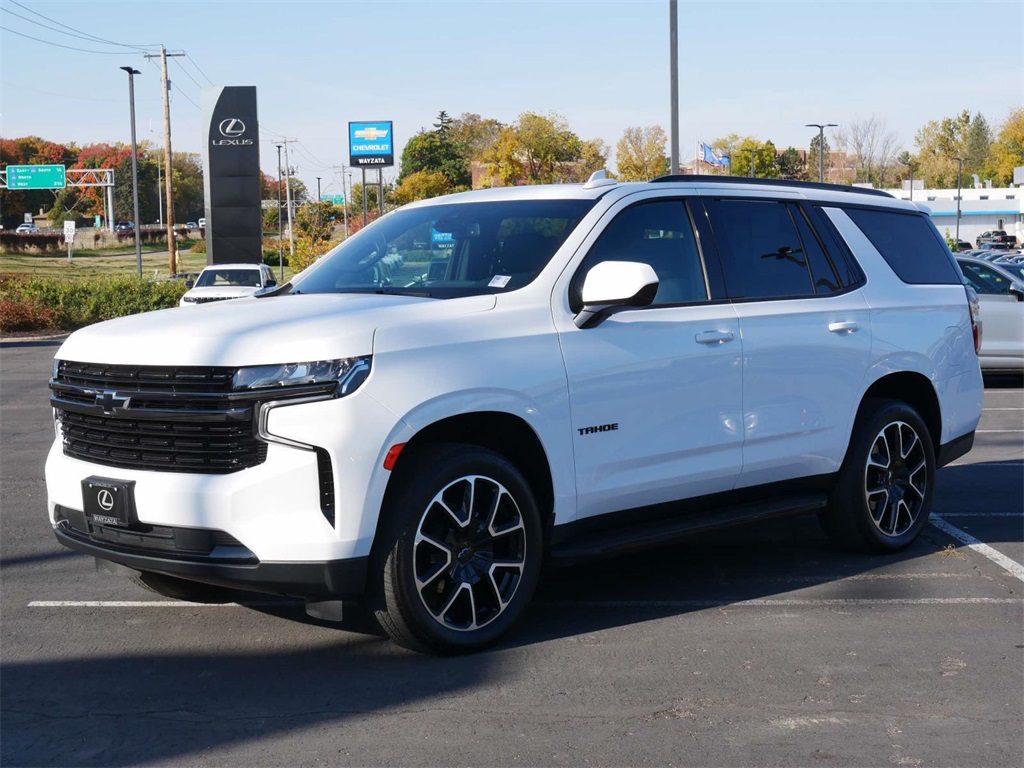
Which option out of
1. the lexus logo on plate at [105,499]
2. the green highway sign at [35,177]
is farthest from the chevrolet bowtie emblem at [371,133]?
the lexus logo on plate at [105,499]

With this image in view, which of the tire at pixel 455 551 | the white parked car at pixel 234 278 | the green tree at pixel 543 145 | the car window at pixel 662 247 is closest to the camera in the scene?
the tire at pixel 455 551

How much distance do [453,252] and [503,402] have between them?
110cm

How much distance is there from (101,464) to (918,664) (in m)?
3.50

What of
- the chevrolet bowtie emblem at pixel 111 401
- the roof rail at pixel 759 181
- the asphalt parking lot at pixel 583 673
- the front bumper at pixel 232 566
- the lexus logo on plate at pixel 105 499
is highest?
the roof rail at pixel 759 181

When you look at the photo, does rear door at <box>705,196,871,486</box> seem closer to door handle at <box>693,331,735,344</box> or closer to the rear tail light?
door handle at <box>693,331,735,344</box>

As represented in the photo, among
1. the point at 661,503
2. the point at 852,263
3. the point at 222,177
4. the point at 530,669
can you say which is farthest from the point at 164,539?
the point at 222,177

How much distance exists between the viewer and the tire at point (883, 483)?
6641mm

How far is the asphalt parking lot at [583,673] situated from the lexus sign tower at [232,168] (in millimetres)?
35907

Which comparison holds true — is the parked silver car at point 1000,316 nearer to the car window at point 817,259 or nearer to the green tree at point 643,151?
the car window at point 817,259

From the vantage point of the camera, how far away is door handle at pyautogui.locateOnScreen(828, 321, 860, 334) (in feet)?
21.1

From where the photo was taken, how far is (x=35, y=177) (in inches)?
3191

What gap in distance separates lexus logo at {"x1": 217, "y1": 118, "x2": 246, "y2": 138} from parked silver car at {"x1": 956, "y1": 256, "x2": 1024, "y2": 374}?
31.2m

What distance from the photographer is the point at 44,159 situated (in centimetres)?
14275

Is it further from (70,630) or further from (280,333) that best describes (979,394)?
(70,630)
